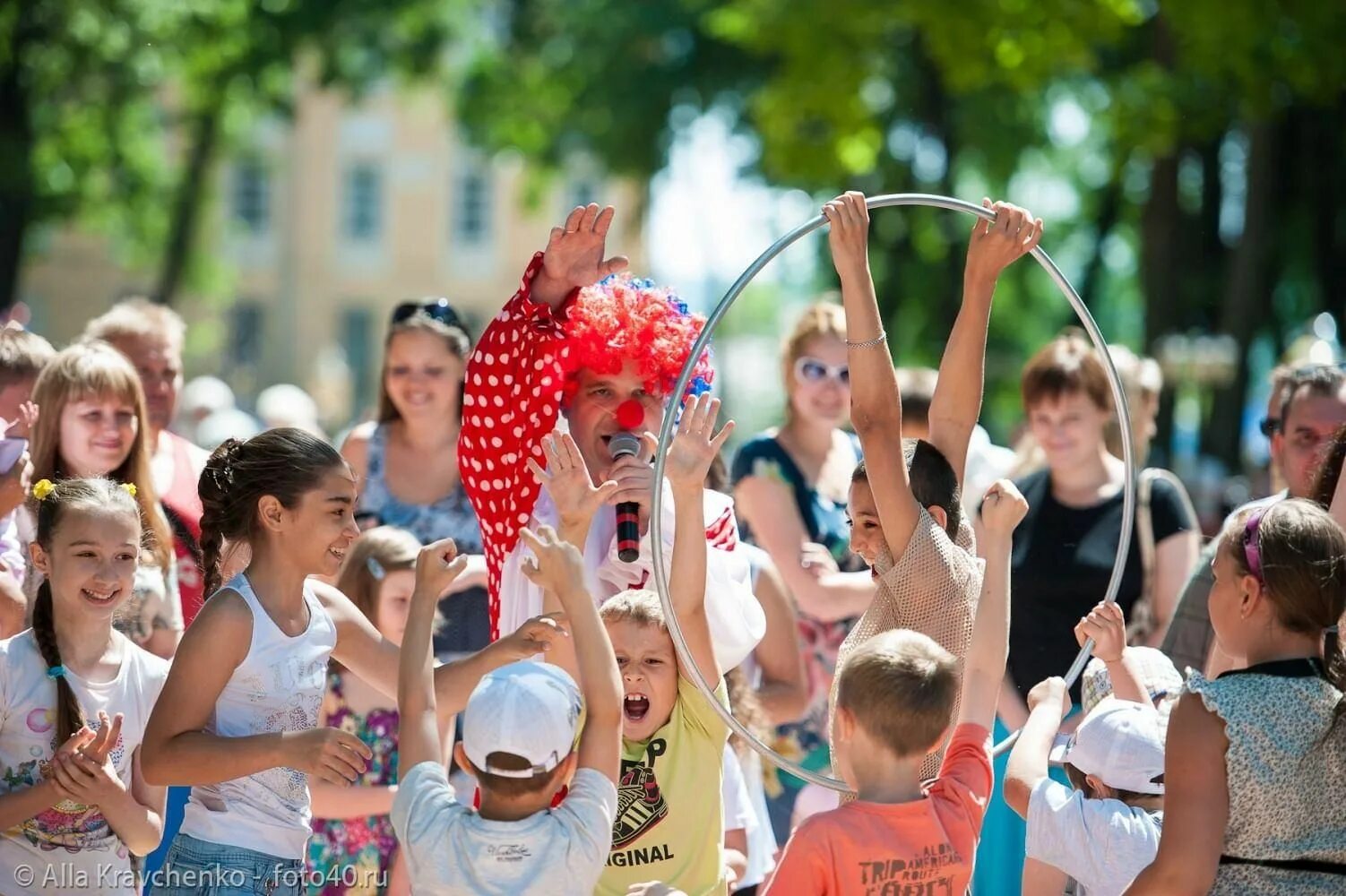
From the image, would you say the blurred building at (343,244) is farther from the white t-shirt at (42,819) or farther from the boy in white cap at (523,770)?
the boy in white cap at (523,770)

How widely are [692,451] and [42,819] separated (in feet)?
5.58

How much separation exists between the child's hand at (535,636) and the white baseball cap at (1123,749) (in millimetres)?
1132

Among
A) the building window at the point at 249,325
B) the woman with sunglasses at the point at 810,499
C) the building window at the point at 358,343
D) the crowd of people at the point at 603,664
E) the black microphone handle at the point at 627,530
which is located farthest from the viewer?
the building window at the point at 358,343

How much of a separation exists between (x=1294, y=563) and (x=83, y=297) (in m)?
45.8

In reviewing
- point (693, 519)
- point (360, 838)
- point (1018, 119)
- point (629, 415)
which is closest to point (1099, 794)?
point (693, 519)

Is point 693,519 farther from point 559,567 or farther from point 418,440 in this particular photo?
point 418,440

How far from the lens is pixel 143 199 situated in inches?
922

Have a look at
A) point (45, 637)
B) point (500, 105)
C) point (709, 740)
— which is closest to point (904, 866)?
point (709, 740)

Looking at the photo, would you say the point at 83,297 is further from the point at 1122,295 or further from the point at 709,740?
the point at 709,740

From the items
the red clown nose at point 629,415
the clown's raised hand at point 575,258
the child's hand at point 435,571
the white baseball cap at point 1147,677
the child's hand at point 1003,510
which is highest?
the clown's raised hand at point 575,258

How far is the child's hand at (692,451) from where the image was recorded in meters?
3.74

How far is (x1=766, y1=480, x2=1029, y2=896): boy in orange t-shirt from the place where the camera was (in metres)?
3.30

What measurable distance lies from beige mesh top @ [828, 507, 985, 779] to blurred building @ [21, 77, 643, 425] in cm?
4134

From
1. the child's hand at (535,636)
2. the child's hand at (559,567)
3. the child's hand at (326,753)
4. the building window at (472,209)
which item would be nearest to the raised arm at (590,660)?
the child's hand at (559,567)
